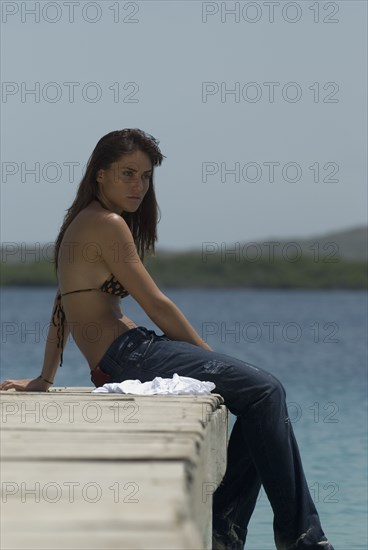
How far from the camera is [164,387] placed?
178 inches

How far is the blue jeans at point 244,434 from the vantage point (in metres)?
4.46

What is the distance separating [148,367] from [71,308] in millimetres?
470

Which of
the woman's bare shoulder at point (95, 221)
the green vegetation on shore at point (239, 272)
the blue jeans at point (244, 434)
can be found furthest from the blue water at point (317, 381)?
the green vegetation on shore at point (239, 272)

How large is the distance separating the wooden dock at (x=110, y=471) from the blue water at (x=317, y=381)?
3341 millimetres

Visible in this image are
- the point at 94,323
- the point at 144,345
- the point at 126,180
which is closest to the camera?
the point at 144,345

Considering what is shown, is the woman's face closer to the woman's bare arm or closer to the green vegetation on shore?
the woman's bare arm

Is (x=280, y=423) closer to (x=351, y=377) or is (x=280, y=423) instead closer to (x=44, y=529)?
(x=44, y=529)

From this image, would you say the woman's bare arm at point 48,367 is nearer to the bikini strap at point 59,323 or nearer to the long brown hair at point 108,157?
the bikini strap at point 59,323

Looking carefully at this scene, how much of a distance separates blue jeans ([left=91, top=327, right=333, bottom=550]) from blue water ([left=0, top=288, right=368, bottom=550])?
2368mm

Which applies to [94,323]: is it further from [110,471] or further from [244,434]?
[110,471]

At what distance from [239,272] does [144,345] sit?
82.3 meters

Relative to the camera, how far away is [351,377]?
20.6 meters

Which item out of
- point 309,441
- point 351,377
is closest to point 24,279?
point 351,377

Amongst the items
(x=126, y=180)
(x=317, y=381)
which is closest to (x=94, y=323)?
(x=126, y=180)
